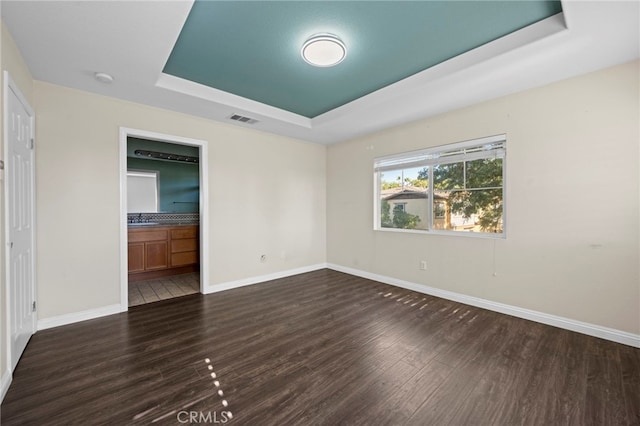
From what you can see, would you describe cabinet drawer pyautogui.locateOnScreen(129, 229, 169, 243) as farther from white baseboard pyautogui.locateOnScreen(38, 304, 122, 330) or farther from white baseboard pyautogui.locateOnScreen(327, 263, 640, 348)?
white baseboard pyautogui.locateOnScreen(327, 263, 640, 348)

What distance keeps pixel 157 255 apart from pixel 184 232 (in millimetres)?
568

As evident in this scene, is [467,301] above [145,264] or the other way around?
the other way around

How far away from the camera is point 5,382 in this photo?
68.0 inches

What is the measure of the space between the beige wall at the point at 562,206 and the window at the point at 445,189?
14 centimetres

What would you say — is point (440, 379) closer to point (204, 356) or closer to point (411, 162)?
point (204, 356)

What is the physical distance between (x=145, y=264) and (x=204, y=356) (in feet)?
9.51

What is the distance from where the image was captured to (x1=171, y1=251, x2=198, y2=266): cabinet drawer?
464cm

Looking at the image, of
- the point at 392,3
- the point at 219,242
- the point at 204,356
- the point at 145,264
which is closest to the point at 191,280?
the point at 145,264

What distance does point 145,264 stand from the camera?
432 centimetres

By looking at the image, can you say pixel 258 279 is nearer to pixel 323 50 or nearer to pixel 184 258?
pixel 184 258

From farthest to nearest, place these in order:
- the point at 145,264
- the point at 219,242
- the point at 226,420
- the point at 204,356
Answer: the point at 145,264, the point at 219,242, the point at 204,356, the point at 226,420

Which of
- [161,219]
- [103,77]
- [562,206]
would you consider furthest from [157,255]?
[562,206]

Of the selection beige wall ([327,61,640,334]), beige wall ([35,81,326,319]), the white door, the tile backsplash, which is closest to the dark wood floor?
the white door

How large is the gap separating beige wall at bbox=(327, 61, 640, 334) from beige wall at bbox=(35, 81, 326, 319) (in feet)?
9.35
